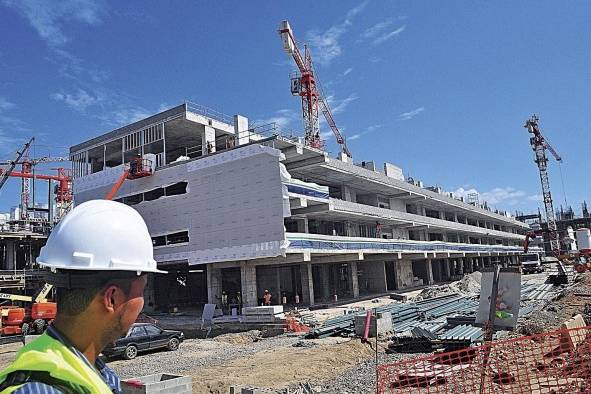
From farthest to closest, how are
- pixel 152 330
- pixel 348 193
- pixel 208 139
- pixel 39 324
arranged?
1. pixel 348 193
2. pixel 208 139
3. pixel 39 324
4. pixel 152 330

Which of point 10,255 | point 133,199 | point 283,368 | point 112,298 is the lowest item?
point 283,368

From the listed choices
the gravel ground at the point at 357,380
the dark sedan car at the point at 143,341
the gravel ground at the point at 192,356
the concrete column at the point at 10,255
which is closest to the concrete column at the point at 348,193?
the gravel ground at the point at 192,356

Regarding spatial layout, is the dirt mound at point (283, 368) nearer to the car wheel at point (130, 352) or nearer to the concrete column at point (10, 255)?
the car wheel at point (130, 352)

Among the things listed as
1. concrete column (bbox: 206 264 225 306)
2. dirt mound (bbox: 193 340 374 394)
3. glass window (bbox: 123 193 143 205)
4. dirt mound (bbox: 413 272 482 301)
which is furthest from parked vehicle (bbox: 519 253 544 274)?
dirt mound (bbox: 193 340 374 394)

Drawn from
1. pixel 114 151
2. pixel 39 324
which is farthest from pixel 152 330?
pixel 114 151

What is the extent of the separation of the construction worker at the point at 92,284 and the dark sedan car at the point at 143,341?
51.6 ft

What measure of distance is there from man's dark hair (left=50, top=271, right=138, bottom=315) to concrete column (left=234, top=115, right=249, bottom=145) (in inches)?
Result: 1271

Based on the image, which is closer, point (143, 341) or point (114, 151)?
point (143, 341)

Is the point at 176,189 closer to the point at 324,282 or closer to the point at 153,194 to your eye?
the point at 153,194

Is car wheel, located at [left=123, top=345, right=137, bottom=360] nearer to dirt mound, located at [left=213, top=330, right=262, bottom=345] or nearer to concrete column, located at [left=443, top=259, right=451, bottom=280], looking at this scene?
dirt mound, located at [left=213, top=330, right=262, bottom=345]

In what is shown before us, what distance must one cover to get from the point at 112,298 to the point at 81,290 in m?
0.12

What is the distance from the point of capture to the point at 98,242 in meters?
1.80

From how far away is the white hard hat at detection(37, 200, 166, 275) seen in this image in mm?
1747

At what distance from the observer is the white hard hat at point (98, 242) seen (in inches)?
68.8
